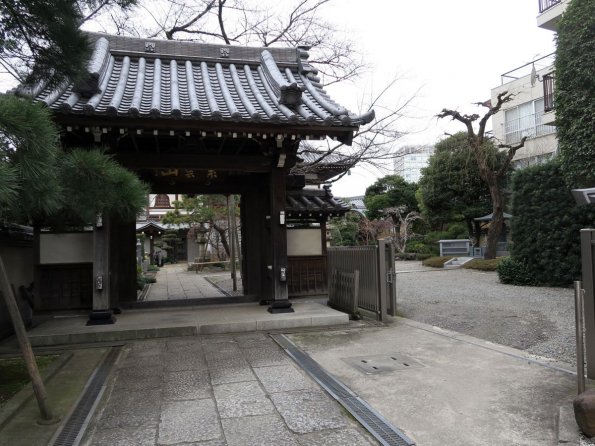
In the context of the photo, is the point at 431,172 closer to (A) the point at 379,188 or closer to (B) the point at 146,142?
(A) the point at 379,188

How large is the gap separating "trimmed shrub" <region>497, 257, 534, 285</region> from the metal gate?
7.75 metres

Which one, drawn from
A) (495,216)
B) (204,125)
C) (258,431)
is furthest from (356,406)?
(495,216)

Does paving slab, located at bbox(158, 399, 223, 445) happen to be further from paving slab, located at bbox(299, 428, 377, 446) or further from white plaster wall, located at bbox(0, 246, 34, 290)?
white plaster wall, located at bbox(0, 246, 34, 290)

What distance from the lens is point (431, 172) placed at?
2941cm

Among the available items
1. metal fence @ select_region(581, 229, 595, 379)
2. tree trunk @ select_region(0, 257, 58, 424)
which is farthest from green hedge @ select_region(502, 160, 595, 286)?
tree trunk @ select_region(0, 257, 58, 424)

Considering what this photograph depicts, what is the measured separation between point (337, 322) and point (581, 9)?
10.9 metres

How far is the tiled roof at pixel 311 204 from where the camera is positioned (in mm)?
9977

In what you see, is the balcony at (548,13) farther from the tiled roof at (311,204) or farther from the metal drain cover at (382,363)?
the metal drain cover at (382,363)

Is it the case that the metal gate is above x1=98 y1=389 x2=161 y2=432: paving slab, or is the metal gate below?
above

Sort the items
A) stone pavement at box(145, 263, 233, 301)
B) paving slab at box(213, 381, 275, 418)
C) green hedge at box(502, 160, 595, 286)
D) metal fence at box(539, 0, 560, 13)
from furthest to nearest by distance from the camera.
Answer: metal fence at box(539, 0, 560, 13) → stone pavement at box(145, 263, 233, 301) → green hedge at box(502, 160, 595, 286) → paving slab at box(213, 381, 275, 418)

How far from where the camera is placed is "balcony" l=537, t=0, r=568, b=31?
20.3 metres

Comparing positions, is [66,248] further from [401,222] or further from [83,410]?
[401,222]

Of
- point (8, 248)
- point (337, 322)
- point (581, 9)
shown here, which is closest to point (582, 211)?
point (581, 9)

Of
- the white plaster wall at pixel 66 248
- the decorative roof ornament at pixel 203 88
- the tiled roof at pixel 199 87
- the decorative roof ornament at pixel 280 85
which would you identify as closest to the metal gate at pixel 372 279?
the decorative roof ornament at pixel 203 88
